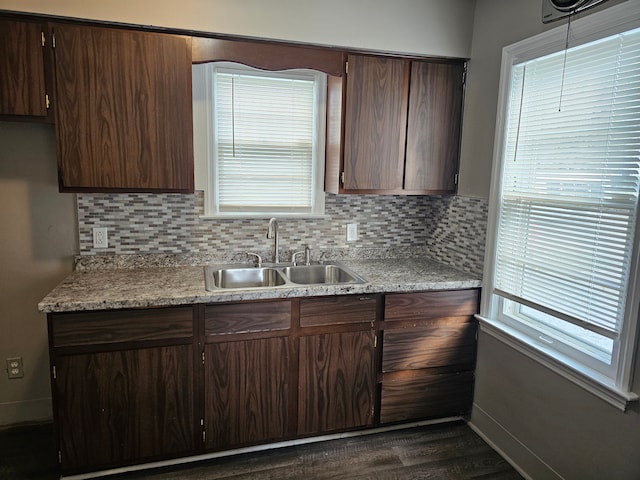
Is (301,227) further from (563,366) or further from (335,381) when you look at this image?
(563,366)

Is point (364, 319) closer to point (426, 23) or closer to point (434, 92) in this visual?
point (434, 92)

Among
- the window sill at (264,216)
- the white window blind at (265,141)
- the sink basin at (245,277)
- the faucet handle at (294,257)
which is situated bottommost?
the sink basin at (245,277)

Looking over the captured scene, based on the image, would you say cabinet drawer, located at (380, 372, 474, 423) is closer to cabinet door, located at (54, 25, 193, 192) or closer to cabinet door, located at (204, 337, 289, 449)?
cabinet door, located at (204, 337, 289, 449)

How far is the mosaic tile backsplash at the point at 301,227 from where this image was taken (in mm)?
2504

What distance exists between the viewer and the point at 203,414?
2215 millimetres

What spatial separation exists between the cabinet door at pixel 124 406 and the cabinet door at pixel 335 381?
0.60m

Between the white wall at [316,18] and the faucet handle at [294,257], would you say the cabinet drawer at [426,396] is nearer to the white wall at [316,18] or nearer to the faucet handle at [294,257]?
the faucet handle at [294,257]

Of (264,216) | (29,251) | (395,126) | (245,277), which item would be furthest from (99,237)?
(395,126)

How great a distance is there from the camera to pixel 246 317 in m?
2.20

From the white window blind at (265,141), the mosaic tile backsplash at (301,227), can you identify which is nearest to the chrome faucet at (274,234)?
the mosaic tile backsplash at (301,227)

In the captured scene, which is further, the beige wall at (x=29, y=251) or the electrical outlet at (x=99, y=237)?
the electrical outlet at (x=99, y=237)

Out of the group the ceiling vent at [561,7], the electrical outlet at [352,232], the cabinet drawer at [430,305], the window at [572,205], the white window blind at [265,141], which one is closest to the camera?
the window at [572,205]

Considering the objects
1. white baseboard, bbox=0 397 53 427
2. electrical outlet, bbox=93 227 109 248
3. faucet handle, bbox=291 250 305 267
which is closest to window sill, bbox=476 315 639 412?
faucet handle, bbox=291 250 305 267

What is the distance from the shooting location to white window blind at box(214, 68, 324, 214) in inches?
105
